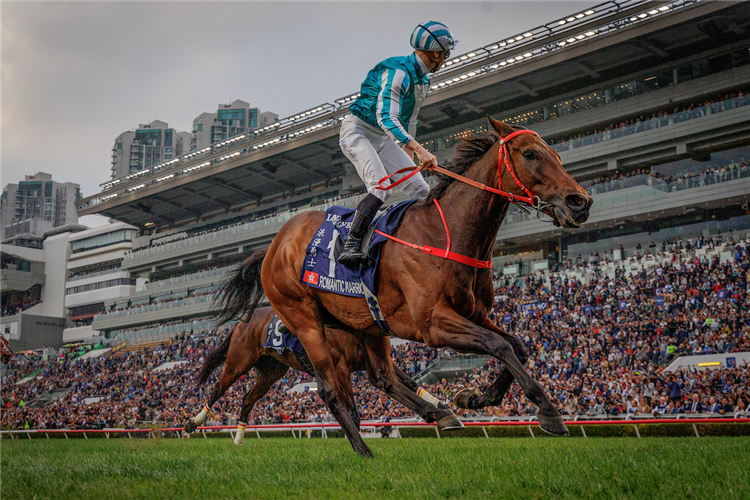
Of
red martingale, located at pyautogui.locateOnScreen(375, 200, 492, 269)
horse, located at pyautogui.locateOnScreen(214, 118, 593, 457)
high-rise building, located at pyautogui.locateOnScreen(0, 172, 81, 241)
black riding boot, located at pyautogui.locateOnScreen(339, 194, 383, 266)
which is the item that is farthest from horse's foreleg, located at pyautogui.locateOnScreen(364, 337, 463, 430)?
high-rise building, located at pyautogui.locateOnScreen(0, 172, 81, 241)

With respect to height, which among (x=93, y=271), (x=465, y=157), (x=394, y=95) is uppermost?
(x=93, y=271)

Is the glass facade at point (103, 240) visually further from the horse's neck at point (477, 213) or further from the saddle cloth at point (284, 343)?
the horse's neck at point (477, 213)

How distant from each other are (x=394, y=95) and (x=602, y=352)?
54.3ft

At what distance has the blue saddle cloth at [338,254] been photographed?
5938mm

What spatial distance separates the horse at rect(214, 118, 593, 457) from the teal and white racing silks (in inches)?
27.4

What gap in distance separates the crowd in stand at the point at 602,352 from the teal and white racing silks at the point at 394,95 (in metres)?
11.6

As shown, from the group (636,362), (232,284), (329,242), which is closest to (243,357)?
(232,284)

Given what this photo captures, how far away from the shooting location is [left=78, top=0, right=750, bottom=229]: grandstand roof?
30578mm

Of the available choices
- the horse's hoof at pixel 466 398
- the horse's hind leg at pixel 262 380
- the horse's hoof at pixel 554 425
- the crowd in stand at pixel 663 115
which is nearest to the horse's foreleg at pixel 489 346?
the horse's hoof at pixel 554 425

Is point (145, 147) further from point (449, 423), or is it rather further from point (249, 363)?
point (449, 423)

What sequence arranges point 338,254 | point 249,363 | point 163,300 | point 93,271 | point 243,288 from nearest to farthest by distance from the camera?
point 338,254
point 243,288
point 249,363
point 163,300
point 93,271

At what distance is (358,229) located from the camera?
19.8 ft

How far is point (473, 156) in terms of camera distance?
5891mm

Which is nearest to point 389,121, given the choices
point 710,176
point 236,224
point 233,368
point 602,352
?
point 233,368
